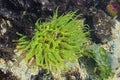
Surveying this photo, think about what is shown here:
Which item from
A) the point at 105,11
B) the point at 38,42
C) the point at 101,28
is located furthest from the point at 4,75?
the point at 105,11

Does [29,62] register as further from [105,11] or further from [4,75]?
[105,11]

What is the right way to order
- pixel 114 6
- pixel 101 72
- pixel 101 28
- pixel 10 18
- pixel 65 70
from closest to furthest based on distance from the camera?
pixel 10 18 → pixel 65 70 → pixel 101 72 → pixel 101 28 → pixel 114 6

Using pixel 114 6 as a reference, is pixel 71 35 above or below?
below

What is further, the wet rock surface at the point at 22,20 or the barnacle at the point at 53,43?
the barnacle at the point at 53,43

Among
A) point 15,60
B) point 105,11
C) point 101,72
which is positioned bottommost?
point 101,72

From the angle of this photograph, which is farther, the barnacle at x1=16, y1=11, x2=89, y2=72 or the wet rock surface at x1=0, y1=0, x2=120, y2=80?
the barnacle at x1=16, y1=11, x2=89, y2=72

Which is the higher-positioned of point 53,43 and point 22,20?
point 22,20

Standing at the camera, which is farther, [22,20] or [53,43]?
[53,43]

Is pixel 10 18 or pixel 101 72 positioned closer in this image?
pixel 10 18
